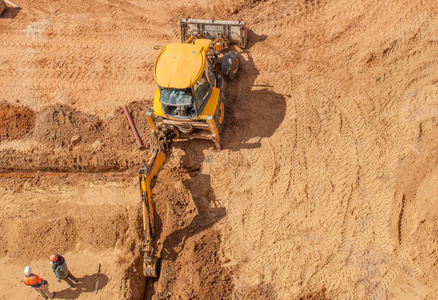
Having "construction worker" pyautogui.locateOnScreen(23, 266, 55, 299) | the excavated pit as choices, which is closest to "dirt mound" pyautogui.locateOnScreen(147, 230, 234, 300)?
the excavated pit

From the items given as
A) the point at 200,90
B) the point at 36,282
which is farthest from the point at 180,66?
the point at 36,282

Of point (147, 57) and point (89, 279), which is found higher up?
point (147, 57)

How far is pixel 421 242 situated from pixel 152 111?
7126mm

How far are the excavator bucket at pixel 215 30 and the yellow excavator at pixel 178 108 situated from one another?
37.8 inches

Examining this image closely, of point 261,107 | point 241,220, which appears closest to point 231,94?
point 261,107

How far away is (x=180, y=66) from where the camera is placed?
10.4 metres

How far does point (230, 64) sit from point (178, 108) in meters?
2.48

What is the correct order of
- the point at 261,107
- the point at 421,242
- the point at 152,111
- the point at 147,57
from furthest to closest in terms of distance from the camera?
1. the point at 147,57
2. the point at 261,107
3. the point at 152,111
4. the point at 421,242

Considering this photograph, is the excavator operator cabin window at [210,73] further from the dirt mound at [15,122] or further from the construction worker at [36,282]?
the construction worker at [36,282]

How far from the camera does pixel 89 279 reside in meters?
10.3

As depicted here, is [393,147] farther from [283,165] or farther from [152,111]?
[152,111]

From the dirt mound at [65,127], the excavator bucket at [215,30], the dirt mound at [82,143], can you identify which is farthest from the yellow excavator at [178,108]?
the dirt mound at [65,127]

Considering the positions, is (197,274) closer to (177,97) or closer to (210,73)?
(177,97)

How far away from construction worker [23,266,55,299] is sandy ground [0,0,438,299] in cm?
43
